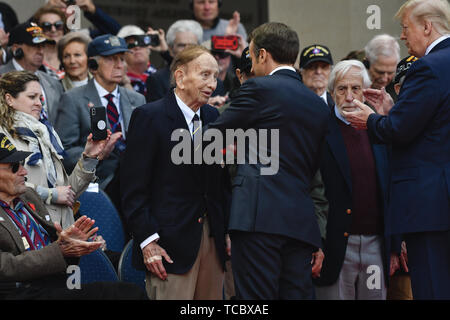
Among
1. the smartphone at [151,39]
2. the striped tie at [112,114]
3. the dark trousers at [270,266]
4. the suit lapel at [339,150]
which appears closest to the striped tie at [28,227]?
the dark trousers at [270,266]

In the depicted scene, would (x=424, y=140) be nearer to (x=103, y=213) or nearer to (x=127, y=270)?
(x=127, y=270)

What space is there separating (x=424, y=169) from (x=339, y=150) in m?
0.81

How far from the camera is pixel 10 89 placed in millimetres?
4664

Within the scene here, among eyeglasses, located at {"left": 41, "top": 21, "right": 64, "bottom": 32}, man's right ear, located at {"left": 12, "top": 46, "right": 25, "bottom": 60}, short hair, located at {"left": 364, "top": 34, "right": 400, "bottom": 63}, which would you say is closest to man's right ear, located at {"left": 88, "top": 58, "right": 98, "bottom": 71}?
man's right ear, located at {"left": 12, "top": 46, "right": 25, "bottom": 60}

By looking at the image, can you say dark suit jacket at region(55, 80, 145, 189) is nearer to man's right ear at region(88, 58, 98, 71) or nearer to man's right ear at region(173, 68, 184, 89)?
man's right ear at region(88, 58, 98, 71)

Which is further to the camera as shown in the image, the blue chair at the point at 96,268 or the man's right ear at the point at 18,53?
the man's right ear at the point at 18,53

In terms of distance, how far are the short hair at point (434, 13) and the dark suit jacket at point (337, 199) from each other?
92 centimetres

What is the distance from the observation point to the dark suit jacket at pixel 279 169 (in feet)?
11.3

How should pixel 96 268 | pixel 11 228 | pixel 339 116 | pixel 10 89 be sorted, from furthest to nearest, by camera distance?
pixel 10 89 → pixel 339 116 → pixel 96 268 → pixel 11 228

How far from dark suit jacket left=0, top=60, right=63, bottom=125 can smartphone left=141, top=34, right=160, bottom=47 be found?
3.52ft

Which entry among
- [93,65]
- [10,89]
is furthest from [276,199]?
[93,65]

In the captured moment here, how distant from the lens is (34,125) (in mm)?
4617

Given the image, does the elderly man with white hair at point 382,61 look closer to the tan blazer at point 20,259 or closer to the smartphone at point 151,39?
the smartphone at point 151,39
